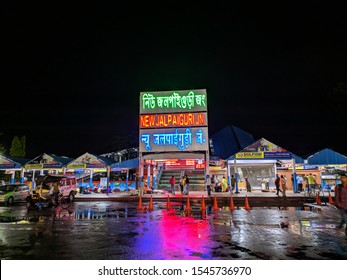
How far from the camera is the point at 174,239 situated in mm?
7363

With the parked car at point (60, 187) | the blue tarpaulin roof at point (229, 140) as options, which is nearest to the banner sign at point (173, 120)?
the parked car at point (60, 187)

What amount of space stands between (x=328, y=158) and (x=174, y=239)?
23.9 m

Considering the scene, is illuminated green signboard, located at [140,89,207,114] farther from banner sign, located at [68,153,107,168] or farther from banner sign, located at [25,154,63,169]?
A: banner sign, located at [25,154,63,169]

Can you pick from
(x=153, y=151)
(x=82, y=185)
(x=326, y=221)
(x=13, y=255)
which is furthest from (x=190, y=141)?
(x=13, y=255)

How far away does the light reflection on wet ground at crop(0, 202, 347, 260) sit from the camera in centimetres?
600

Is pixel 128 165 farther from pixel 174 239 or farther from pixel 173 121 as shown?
pixel 174 239

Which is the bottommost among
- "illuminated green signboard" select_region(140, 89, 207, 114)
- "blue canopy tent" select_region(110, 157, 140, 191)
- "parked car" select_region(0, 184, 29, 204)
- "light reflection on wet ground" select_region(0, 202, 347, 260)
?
"light reflection on wet ground" select_region(0, 202, 347, 260)

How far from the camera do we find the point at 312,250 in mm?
6254

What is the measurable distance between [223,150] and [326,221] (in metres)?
32.0

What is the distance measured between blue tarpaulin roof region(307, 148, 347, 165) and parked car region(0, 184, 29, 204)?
25841mm

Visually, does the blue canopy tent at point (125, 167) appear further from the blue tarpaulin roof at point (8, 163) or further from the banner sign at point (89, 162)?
the blue tarpaulin roof at point (8, 163)

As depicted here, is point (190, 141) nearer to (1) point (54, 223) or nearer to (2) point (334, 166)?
(2) point (334, 166)

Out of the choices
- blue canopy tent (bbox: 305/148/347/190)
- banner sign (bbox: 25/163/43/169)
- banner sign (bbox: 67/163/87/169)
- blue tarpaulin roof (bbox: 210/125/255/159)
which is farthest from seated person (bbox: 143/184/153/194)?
blue tarpaulin roof (bbox: 210/125/255/159)
